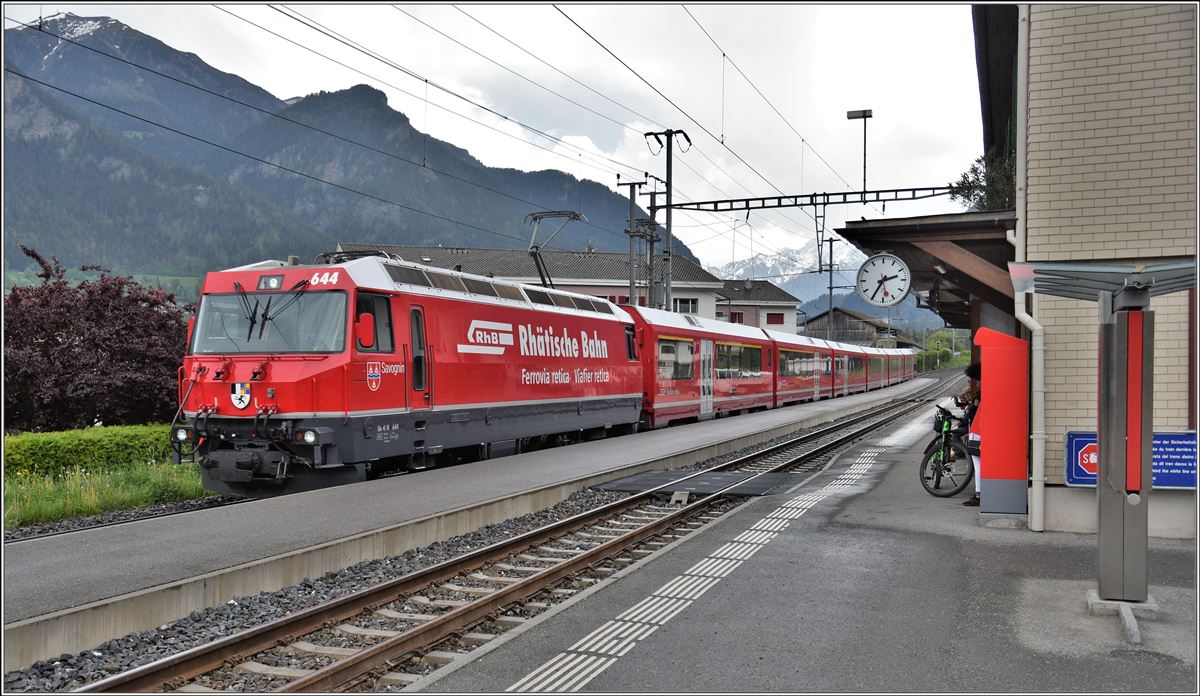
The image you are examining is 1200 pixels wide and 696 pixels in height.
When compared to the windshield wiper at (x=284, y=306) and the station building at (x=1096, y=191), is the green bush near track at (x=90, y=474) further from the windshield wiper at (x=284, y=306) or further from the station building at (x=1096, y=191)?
the station building at (x=1096, y=191)

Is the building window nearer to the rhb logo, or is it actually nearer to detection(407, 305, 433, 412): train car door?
the rhb logo

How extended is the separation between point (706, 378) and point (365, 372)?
16281mm

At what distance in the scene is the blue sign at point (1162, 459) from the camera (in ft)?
27.6

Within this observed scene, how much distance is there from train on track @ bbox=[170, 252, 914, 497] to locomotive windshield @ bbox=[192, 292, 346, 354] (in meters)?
0.02

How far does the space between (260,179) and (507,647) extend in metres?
210

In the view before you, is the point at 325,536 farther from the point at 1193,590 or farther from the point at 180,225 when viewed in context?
the point at 180,225

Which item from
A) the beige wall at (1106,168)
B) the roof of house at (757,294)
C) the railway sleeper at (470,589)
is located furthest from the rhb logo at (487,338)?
the roof of house at (757,294)

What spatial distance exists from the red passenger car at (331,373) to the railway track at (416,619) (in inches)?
132

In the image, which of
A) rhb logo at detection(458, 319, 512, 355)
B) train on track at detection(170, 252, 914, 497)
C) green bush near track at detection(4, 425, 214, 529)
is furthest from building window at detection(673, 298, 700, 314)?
green bush near track at detection(4, 425, 214, 529)

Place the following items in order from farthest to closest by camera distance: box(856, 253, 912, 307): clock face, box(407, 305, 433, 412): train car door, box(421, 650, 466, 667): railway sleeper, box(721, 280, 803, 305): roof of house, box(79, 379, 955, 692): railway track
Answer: box(721, 280, 803, 305): roof of house
box(856, 253, 912, 307): clock face
box(407, 305, 433, 412): train car door
box(421, 650, 466, 667): railway sleeper
box(79, 379, 955, 692): railway track

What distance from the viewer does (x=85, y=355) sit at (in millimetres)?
15531

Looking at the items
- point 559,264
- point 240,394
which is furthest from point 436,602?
point 559,264

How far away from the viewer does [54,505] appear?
1000 centimetres

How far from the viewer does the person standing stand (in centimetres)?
1073
